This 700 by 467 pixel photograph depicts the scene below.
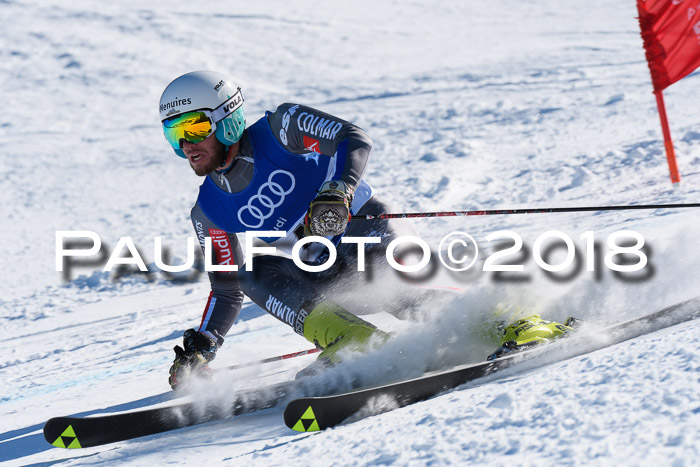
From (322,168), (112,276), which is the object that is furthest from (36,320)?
(322,168)

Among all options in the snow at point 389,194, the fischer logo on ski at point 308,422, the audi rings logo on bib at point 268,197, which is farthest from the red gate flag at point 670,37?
the fischer logo on ski at point 308,422

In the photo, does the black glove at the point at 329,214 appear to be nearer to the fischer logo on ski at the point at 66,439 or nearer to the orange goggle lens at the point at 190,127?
the orange goggle lens at the point at 190,127

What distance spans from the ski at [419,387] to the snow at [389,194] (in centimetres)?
6

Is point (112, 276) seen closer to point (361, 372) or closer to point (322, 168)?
point (322, 168)

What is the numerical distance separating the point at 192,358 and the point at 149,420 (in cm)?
59

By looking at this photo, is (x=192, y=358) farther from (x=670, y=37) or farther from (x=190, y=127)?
(x=670, y=37)

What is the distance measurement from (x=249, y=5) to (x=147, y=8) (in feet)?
9.22

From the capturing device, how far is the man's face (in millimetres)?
3203

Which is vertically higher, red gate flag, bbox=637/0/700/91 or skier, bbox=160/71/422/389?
red gate flag, bbox=637/0/700/91

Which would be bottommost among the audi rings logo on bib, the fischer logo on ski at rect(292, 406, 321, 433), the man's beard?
the fischer logo on ski at rect(292, 406, 321, 433)

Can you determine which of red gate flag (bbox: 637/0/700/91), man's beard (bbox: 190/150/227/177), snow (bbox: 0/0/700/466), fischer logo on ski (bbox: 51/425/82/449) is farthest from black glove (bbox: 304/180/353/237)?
red gate flag (bbox: 637/0/700/91)

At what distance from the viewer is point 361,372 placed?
260 cm

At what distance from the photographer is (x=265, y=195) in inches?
129

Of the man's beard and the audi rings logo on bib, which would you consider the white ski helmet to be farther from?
the audi rings logo on bib
